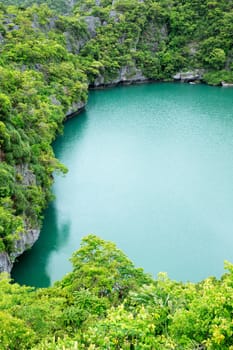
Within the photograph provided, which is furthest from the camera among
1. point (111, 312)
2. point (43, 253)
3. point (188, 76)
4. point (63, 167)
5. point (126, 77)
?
point (188, 76)

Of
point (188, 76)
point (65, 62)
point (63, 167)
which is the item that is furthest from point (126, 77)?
point (63, 167)

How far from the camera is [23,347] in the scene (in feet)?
23.4

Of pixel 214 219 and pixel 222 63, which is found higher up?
pixel 222 63

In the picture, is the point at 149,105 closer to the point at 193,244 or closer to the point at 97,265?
the point at 193,244

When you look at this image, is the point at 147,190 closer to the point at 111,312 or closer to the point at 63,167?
the point at 63,167

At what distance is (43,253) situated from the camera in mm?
17531

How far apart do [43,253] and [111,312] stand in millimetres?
11270

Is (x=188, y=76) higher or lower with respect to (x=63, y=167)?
higher

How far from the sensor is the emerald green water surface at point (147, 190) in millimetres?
17328

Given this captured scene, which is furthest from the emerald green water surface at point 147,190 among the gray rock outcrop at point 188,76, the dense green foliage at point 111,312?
the gray rock outcrop at point 188,76

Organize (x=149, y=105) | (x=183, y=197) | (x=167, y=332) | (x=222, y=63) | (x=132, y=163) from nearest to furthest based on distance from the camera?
(x=167, y=332) < (x=183, y=197) < (x=132, y=163) < (x=149, y=105) < (x=222, y=63)

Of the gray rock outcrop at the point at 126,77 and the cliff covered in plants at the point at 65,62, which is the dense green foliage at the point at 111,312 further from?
the gray rock outcrop at the point at 126,77

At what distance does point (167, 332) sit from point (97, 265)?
487 cm

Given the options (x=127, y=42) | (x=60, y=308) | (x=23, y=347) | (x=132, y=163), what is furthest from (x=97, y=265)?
(x=127, y=42)
